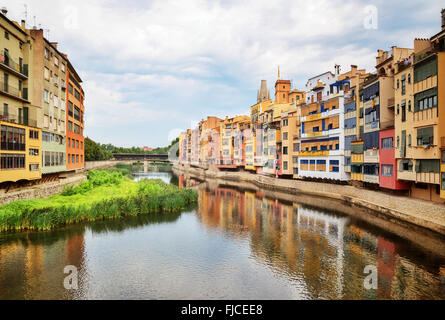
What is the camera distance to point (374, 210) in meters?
39.3

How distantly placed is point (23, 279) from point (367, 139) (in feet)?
139

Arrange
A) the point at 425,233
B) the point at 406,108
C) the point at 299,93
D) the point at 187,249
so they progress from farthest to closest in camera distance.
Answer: the point at 299,93 < the point at 406,108 < the point at 425,233 < the point at 187,249

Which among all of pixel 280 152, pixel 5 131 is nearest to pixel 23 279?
pixel 5 131

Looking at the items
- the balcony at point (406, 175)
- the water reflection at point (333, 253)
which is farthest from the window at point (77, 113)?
the balcony at point (406, 175)

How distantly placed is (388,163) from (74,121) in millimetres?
54939

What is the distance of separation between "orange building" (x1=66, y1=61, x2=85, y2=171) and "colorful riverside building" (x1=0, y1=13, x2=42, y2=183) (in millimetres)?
13369

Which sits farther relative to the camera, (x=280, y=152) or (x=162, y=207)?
(x=280, y=152)

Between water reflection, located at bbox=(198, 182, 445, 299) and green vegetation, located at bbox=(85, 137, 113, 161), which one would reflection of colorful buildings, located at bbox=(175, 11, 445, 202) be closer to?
water reflection, located at bbox=(198, 182, 445, 299)

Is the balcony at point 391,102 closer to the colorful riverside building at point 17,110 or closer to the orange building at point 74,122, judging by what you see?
the colorful riverside building at point 17,110

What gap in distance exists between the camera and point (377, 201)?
39.2 metres

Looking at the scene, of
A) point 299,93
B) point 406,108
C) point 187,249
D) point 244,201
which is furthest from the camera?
point 299,93

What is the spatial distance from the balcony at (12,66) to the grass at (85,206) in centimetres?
1618

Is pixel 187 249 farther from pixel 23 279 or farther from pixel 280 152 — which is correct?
pixel 280 152
